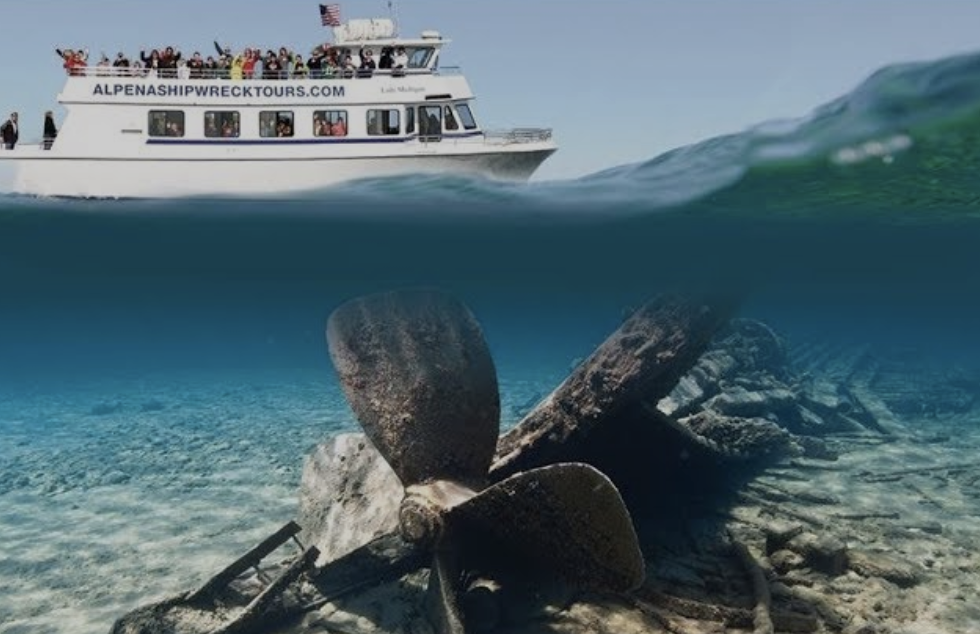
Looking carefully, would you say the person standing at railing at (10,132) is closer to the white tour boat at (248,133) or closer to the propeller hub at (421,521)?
the white tour boat at (248,133)

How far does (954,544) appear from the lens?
10977 mm

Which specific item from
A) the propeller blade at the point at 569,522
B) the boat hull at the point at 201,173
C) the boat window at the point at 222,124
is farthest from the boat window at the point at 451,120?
the propeller blade at the point at 569,522

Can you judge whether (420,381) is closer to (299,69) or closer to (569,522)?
(569,522)

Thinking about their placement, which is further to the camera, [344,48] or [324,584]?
[344,48]

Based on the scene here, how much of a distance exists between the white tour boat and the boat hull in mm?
27

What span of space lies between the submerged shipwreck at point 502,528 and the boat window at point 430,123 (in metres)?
13.0

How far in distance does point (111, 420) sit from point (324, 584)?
2377cm

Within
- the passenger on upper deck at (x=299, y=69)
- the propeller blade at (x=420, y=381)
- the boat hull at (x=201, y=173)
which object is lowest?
the propeller blade at (x=420, y=381)

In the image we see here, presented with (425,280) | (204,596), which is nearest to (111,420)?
(425,280)

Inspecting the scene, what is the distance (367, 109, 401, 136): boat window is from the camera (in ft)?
69.2

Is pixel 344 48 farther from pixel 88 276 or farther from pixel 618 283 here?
pixel 88 276

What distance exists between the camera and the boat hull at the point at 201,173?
822 inches

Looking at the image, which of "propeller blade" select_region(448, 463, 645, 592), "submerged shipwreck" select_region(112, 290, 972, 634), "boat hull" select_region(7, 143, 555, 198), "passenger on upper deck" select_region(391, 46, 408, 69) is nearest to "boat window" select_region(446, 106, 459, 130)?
"boat hull" select_region(7, 143, 555, 198)

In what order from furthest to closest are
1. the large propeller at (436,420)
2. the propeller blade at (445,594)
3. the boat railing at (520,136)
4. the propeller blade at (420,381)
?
the boat railing at (520,136) < the propeller blade at (420,381) < the large propeller at (436,420) < the propeller blade at (445,594)
